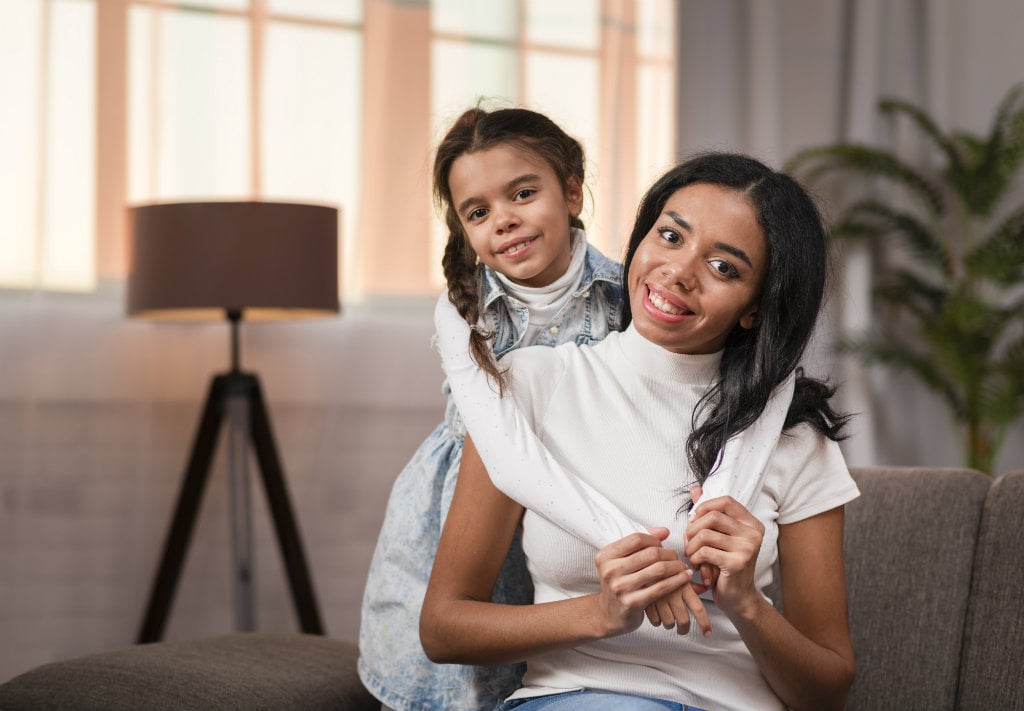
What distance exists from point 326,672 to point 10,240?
1998 mm

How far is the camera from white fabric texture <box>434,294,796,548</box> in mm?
1381

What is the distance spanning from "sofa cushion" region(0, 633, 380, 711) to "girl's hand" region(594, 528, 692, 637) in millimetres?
795

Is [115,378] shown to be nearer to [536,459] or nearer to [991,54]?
[536,459]

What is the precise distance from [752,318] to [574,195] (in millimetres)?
430

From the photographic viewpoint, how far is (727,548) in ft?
4.31

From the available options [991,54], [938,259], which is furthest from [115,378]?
[991,54]

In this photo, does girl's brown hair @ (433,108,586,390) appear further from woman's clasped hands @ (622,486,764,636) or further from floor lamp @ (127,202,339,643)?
floor lamp @ (127,202,339,643)

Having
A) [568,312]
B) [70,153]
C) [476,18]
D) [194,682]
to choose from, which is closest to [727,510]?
[568,312]

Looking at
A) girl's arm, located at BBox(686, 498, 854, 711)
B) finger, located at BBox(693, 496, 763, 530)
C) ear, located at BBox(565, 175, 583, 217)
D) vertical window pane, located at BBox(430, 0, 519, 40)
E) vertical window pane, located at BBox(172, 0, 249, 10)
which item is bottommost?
girl's arm, located at BBox(686, 498, 854, 711)

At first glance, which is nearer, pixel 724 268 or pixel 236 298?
pixel 724 268

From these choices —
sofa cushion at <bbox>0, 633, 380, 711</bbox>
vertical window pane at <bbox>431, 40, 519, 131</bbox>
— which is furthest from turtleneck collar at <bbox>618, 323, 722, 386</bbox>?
vertical window pane at <bbox>431, 40, 519, 131</bbox>

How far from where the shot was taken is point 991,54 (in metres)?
5.17

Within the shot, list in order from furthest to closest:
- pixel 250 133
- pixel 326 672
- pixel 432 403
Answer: pixel 432 403 → pixel 250 133 → pixel 326 672

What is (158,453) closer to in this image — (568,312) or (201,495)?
(201,495)
